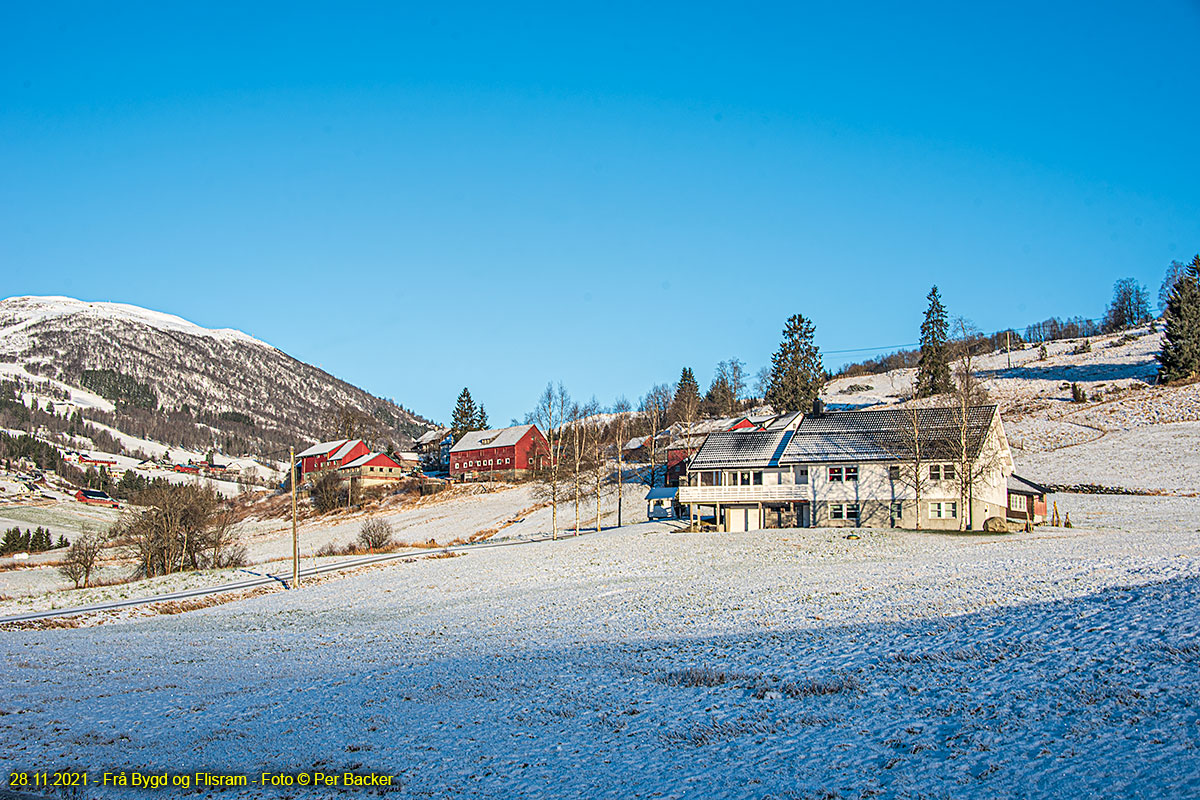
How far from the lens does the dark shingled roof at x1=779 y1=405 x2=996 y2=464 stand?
5212 centimetres

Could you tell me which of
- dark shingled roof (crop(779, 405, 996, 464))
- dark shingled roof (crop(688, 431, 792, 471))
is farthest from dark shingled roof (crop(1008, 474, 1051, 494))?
dark shingled roof (crop(688, 431, 792, 471))

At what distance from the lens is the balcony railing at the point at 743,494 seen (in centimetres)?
5513

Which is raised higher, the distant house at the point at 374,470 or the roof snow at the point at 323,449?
the roof snow at the point at 323,449

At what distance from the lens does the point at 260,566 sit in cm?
5306

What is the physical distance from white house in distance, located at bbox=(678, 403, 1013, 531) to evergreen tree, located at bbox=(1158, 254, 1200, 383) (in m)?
57.6

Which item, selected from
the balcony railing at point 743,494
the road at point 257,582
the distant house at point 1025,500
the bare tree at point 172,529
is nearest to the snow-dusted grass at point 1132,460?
the distant house at point 1025,500

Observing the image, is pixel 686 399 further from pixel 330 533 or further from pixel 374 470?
pixel 330 533

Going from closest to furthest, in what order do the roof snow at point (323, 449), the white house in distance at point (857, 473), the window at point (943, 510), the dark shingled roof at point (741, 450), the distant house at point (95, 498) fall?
the window at point (943, 510) → the white house in distance at point (857, 473) → the dark shingled roof at point (741, 450) → the roof snow at point (323, 449) → the distant house at point (95, 498)

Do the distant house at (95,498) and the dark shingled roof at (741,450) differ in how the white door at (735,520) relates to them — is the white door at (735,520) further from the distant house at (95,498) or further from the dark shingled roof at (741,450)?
the distant house at (95,498)

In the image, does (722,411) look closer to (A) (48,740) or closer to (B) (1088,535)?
(B) (1088,535)

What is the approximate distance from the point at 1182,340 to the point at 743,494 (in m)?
75.1

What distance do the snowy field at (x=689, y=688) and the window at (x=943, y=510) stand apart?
63.3 feet

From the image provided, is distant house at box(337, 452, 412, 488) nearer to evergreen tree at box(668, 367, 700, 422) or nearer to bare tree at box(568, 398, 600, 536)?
bare tree at box(568, 398, 600, 536)

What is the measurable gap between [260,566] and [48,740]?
4168cm
